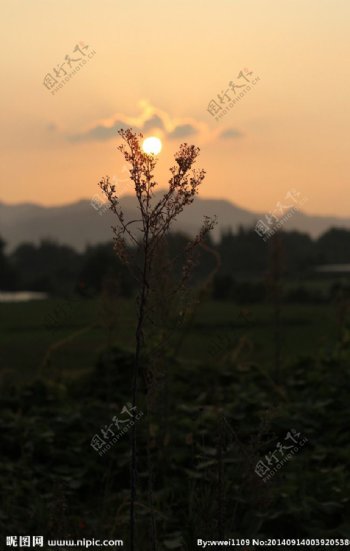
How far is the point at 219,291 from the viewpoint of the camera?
85.6 feet

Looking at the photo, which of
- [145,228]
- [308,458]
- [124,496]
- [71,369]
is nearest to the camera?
[145,228]

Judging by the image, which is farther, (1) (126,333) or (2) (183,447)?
(1) (126,333)

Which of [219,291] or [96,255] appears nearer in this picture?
[219,291]

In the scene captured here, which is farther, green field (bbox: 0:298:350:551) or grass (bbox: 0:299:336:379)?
grass (bbox: 0:299:336:379)

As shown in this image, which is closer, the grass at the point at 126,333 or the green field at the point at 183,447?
the green field at the point at 183,447

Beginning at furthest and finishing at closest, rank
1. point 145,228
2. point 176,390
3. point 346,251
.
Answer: point 346,251 < point 176,390 < point 145,228

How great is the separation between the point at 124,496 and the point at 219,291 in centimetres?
1973

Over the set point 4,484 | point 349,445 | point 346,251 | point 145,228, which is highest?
point 346,251

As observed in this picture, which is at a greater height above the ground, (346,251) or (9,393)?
(346,251)

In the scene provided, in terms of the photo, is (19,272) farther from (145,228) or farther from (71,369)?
(145,228)

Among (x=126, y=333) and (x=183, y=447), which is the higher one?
(x=126, y=333)

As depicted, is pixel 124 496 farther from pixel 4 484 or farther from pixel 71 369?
pixel 71 369

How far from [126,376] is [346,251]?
35050 mm

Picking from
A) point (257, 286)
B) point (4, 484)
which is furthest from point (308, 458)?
point (257, 286)
